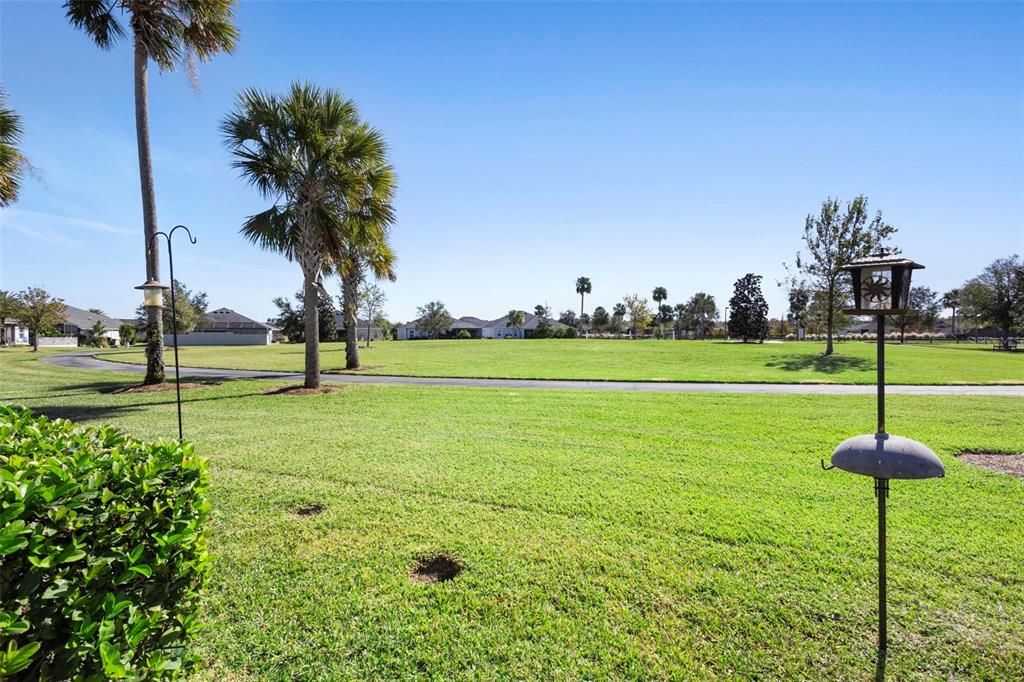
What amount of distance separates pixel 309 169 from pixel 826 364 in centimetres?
2445

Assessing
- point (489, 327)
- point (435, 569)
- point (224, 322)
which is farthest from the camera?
point (489, 327)

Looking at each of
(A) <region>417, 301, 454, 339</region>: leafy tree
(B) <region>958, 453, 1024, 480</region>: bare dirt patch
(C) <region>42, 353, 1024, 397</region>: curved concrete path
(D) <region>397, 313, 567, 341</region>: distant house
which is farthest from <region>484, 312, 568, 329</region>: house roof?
(B) <region>958, 453, 1024, 480</region>: bare dirt patch

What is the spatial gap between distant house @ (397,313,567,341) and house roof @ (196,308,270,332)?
86.9 feet

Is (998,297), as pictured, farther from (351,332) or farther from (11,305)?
(11,305)

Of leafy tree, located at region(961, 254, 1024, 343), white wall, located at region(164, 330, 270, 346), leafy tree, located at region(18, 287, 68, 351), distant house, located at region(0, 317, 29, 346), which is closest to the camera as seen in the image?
leafy tree, located at region(18, 287, 68, 351)

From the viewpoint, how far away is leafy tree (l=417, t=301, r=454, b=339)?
249 feet

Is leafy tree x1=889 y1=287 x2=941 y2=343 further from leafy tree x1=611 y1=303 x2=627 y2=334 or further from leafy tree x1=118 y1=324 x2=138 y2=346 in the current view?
leafy tree x1=118 y1=324 x2=138 y2=346

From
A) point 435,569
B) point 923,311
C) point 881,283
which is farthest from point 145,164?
point 923,311

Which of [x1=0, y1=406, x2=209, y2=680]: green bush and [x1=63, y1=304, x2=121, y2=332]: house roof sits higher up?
[x1=63, y1=304, x2=121, y2=332]: house roof

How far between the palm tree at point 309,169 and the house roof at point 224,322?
6136 centimetres

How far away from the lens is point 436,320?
7575 centimetres

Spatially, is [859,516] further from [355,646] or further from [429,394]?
[429,394]

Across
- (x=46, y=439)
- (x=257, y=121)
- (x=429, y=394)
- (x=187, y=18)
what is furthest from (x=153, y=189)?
(x=46, y=439)

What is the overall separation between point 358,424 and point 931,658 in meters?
8.35
